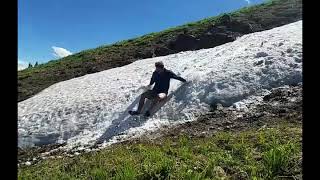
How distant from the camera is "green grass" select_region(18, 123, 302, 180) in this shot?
30.0 ft

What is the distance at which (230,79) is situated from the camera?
16828mm

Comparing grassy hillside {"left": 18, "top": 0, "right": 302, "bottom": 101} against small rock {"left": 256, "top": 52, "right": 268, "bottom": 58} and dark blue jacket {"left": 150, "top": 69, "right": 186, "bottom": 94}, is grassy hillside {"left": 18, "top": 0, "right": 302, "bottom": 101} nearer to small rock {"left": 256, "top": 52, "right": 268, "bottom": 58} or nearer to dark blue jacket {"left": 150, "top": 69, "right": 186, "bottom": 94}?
small rock {"left": 256, "top": 52, "right": 268, "bottom": 58}

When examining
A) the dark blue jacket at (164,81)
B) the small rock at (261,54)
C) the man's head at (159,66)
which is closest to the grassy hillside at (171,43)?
the small rock at (261,54)

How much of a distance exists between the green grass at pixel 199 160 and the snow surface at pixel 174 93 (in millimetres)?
3466

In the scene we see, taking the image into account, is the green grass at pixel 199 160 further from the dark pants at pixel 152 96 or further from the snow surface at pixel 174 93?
the dark pants at pixel 152 96

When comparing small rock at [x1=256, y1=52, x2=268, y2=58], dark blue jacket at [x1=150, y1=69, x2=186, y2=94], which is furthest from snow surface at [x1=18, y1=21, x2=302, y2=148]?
dark blue jacket at [x1=150, y1=69, x2=186, y2=94]

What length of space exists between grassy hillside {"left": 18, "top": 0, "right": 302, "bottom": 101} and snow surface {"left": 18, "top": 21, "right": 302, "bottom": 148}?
17.7ft

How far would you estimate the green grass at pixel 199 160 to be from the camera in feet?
30.0

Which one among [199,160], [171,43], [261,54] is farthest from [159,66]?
[171,43]

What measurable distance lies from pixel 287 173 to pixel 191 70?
432 inches

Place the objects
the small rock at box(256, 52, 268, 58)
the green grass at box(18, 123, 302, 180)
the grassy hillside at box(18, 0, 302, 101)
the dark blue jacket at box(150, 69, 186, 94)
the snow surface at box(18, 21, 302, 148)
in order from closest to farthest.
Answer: the green grass at box(18, 123, 302, 180) → the snow surface at box(18, 21, 302, 148) → the dark blue jacket at box(150, 69, 186, 94) → the small rock at box(256, 52, 268, 58) → the grassy hillside at box(18, 0, 302, 101)
